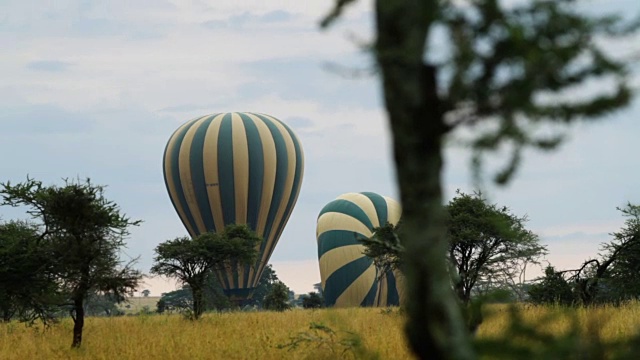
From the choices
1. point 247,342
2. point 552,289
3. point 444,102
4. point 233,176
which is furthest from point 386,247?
point 233,176

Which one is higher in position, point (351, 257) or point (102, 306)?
point (351, 257)

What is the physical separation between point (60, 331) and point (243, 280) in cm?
4804

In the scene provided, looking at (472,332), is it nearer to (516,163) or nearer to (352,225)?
(516,163)

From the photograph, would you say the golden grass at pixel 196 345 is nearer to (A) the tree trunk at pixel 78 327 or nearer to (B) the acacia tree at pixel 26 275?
(A) the tree trunk at pixel 78 327

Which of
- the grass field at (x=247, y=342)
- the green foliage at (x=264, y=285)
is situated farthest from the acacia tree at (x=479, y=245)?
the green foliage at (x=264, y=285)

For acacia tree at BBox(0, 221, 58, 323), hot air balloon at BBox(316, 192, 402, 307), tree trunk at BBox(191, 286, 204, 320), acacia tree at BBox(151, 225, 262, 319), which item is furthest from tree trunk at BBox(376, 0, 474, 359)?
hot air balloon at BBox(316, 192, 402, 307)

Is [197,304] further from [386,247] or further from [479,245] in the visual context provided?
[386,247]

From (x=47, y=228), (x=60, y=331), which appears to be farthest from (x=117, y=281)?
(x=60, y=331)

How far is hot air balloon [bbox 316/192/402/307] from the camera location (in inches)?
2596

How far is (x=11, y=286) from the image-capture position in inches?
888

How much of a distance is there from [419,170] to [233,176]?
2388 inches

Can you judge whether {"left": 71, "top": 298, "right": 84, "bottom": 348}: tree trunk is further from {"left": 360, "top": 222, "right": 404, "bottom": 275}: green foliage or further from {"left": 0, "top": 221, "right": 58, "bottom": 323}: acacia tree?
{"left": 360, "top": 222, "right": 404, "bottom": 275}: green foliage

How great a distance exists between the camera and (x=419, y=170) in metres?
3.24

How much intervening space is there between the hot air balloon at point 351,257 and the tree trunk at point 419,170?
62.1 meters
